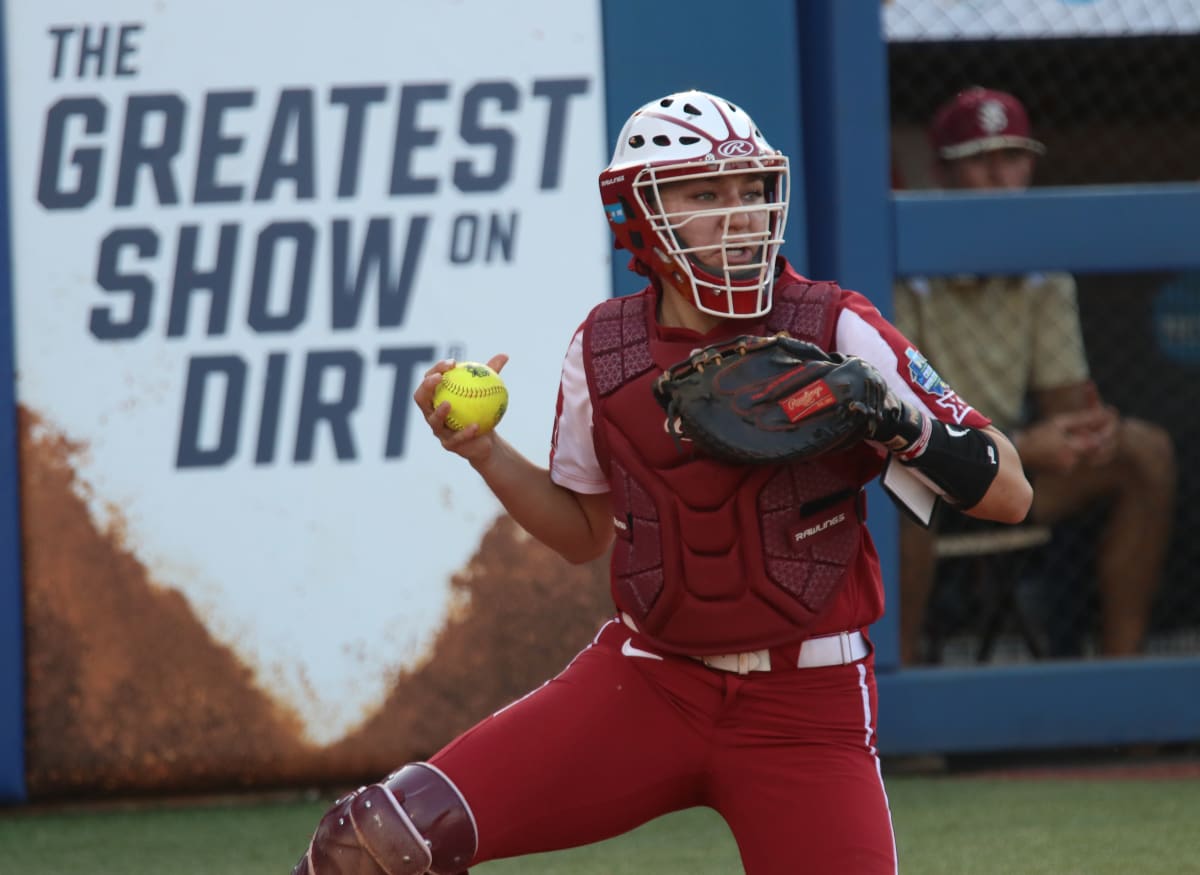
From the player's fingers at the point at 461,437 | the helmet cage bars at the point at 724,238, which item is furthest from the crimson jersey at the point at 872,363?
the player's fingers at the point at 461,437

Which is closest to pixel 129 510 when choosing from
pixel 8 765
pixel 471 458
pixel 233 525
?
pixel 233 525

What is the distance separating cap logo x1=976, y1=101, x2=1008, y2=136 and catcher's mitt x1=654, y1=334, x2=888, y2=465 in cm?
290

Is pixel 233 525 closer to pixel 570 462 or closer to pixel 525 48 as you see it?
pixel 525 48

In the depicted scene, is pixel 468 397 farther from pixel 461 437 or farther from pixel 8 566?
pixel 8 566

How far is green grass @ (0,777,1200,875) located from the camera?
13.0 feet

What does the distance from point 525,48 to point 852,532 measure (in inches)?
97.8

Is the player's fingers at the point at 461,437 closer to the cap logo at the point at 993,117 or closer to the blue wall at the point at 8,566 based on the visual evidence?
the blue wall at the point at 8,566

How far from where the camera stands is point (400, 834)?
8.40ft

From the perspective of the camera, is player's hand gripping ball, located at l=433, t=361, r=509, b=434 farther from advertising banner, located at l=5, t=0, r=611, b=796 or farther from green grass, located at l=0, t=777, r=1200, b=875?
advertising banner, located at l=5, t=0, r=611, b=796

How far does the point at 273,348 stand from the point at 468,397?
6.71 ft

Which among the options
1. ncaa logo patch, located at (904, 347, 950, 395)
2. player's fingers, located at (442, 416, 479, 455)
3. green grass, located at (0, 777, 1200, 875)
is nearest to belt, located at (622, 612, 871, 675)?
ncaa logo patch, located at (904, 347, 950, 395)

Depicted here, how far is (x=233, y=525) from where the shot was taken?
471 centimetres

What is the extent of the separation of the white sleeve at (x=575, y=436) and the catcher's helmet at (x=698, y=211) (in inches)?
8.8

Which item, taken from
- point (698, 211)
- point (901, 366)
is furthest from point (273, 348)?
point (901, 366)
